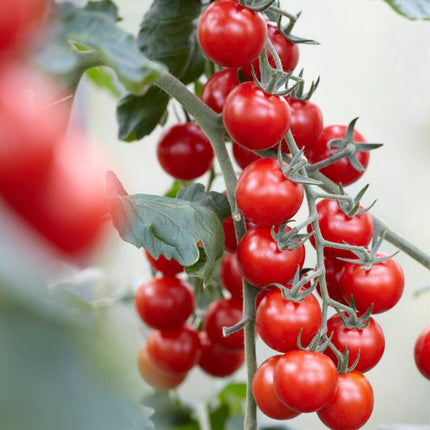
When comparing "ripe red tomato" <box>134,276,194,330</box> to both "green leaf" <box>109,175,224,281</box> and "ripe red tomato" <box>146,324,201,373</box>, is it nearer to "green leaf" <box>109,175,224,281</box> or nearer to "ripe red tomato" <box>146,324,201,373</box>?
"ripe red tomato" <box>146,324,201,373</box>

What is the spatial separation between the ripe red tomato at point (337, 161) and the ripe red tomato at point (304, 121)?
21 mm

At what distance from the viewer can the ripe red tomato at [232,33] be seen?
0.36m

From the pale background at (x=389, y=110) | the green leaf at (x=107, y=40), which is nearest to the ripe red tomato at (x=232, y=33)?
the green leaf at (x=107, y=40)

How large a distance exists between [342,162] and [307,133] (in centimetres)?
4

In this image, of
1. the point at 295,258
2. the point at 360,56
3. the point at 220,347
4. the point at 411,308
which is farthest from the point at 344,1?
the point at 295,258

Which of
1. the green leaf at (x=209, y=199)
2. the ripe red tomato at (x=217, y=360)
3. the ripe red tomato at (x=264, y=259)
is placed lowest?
the ripe red tomato at (x=217, y=360)

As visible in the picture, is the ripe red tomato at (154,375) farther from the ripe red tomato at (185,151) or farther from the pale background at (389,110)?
the pale background at (389,110)

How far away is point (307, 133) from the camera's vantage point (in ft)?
1.41

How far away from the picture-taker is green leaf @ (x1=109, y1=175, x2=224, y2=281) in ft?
1.25

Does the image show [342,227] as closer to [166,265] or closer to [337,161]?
[337,161]

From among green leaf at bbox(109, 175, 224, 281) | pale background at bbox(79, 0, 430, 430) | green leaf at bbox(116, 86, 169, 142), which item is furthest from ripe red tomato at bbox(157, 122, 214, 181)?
pale background at bbox(79, 0, 430, 430)

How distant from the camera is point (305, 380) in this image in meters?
0.34

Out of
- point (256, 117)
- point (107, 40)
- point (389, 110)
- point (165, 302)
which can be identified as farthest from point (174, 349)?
point (389, 110)

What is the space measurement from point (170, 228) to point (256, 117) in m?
0.09
